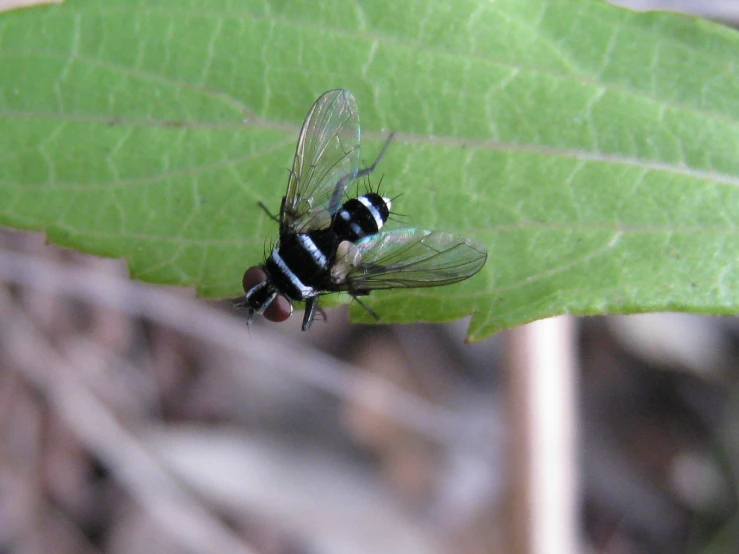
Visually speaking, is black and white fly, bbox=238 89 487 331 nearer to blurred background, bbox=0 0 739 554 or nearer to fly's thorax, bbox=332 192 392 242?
fly's thorax, bbox=332 192 392 242

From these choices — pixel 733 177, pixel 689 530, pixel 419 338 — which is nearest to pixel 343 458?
pixel 419 338

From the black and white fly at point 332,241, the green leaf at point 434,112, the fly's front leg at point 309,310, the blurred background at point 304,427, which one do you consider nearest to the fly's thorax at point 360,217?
the black and white fly at point 332,241

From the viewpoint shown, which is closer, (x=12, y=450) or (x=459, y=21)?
(x=459, y=21)

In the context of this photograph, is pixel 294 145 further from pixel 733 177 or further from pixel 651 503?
pixel 651 503

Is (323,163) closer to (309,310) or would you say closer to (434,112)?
(309,310)

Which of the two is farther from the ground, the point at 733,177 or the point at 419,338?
the point at 733,177

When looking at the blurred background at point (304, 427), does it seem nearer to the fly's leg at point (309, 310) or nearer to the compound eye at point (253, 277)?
the fly's leg at point (309, 310)

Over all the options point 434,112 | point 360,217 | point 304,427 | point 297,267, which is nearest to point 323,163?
point 360,217
